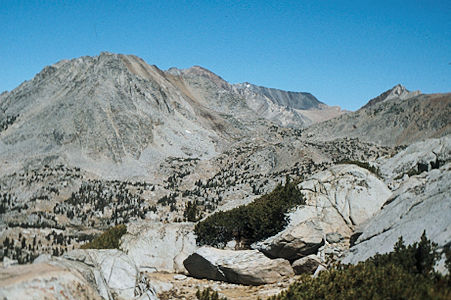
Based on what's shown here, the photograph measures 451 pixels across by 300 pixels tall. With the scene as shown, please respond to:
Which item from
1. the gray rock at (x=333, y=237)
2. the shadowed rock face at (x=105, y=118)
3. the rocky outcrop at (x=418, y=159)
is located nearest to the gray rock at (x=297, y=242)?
the gray rock at (x=333, y=237)

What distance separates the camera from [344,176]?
69.2 feet

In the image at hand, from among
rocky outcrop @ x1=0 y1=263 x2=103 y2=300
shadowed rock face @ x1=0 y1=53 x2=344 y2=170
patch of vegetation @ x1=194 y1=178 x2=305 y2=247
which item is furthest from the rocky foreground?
shadowed rock face @ x1=0 y1=53 x2=344 y2=170

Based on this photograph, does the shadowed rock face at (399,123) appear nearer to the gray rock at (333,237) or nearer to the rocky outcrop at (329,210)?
the rocky outcrop at (329,210)

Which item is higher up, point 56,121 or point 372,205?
point 56,121

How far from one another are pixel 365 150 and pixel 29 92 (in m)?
143

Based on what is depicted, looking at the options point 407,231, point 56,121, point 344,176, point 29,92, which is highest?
point 29,92

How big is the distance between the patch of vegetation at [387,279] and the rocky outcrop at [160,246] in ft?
31.7

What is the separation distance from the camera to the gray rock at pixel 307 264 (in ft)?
50.6

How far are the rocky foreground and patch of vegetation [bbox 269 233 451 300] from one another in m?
0.63

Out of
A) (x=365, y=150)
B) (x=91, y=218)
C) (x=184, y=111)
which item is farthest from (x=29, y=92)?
(x=365, y=150)

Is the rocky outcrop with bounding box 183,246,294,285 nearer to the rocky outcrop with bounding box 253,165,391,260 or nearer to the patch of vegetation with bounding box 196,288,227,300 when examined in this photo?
the rocky outcrop with bounding box 253,165,391,260

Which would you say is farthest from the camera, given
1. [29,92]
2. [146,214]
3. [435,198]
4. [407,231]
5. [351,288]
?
[29,92]

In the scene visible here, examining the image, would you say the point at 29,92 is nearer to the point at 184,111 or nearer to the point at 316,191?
the point at 184,111

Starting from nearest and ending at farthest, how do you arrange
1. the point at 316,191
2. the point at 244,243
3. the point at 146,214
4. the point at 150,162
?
the point at 244,243
the point at 316,191
the point at 146,214
the point at 150,162
